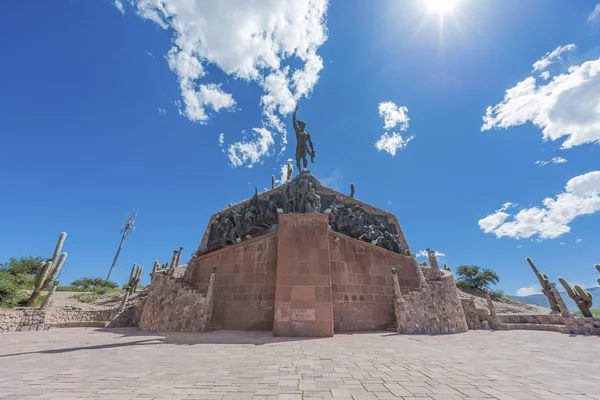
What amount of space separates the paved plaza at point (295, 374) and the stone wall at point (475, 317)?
32.3 feet

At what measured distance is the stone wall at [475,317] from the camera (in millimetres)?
15656

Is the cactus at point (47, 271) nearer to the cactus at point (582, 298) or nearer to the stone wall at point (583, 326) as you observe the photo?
the stone wall at point (583, 326)

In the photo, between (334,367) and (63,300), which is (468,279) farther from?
(63,300)

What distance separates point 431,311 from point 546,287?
1615 centimetres

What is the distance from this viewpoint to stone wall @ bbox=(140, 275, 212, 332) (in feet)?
38.4

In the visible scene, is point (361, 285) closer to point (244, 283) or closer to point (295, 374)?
point (244, 283)

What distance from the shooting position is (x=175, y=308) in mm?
12336

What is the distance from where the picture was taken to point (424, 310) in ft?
39.2

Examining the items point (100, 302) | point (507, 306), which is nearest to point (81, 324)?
point (100, 302)

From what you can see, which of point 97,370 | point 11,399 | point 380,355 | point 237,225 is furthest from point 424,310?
point 237,225

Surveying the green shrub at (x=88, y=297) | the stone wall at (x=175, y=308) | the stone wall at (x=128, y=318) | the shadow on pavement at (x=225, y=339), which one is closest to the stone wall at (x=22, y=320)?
the stone wall at (x=128, y=318)

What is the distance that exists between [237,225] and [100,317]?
1254 centimetres

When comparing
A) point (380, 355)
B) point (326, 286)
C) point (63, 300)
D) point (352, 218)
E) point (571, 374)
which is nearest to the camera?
point (571, 374)

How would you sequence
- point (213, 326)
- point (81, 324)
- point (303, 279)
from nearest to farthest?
point (303, 279), point (213, 326), point (81, 324)
